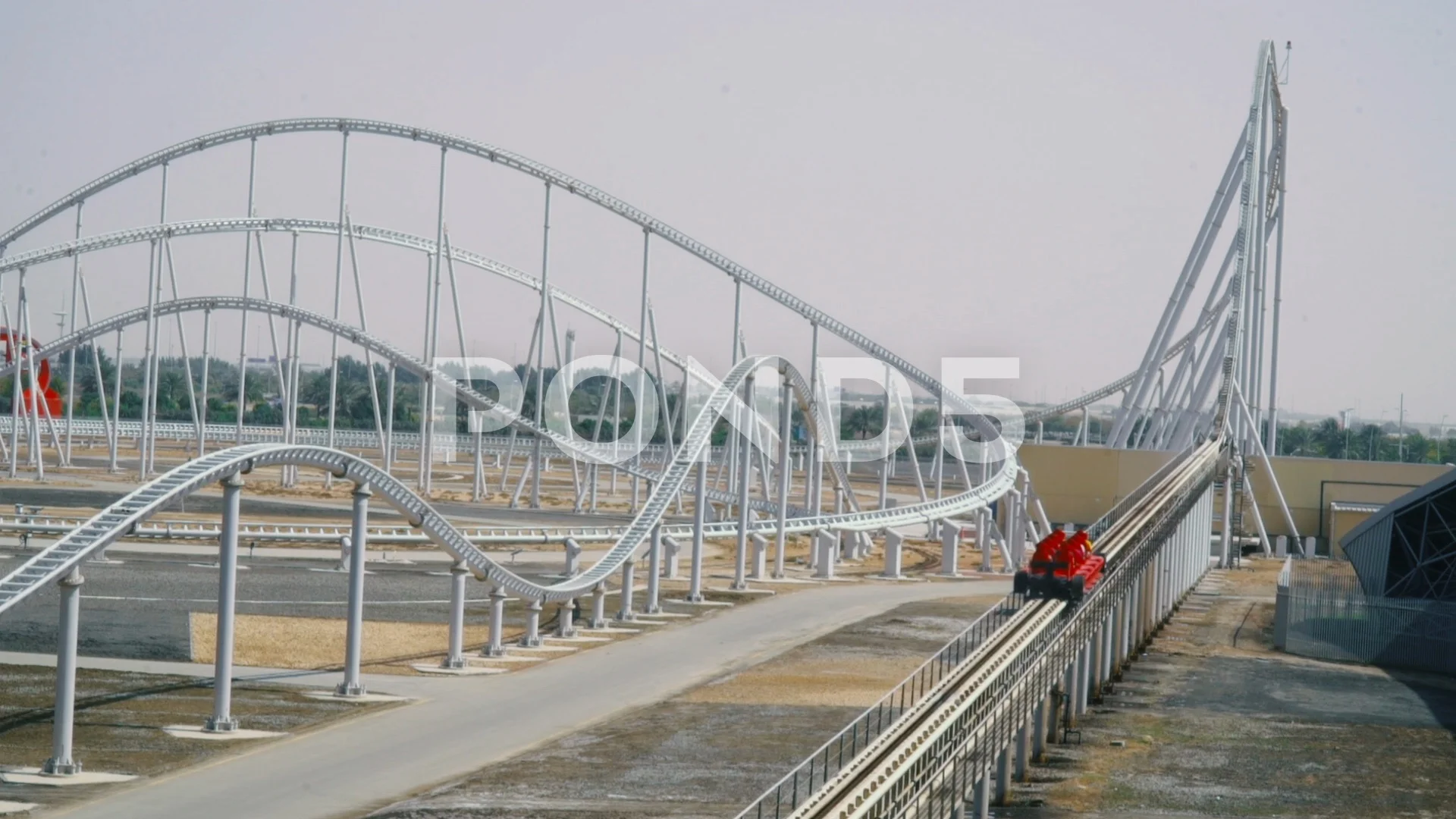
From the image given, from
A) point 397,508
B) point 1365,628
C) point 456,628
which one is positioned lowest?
point 456,628

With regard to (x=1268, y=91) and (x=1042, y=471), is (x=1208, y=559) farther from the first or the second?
(x=1268, y=91)

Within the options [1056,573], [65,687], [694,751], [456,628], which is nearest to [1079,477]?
[456,628]

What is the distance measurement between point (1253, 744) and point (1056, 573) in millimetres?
2638

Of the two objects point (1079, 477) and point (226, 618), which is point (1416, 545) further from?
point (1079, 477)

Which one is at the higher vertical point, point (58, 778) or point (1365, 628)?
point (1365, 628)

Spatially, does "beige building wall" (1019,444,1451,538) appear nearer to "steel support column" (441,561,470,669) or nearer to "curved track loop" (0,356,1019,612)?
"curved track loop" (0,356,1019,612)

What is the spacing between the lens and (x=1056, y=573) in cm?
1728

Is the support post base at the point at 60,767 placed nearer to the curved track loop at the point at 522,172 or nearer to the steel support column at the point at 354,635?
the steel support column at the point at 354,635

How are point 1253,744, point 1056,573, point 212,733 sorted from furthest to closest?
point 1056,573
point 1253,744
point 212,733

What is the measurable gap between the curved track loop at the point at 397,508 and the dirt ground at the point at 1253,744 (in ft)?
27.0

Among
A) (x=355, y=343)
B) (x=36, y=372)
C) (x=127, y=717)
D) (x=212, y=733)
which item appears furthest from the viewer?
(x=36, y=372)

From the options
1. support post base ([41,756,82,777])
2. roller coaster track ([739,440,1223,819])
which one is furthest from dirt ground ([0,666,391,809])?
roller coaster track ([739,440,1223,819])

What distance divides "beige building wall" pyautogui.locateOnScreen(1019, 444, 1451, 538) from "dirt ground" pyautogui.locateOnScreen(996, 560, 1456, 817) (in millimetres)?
21767

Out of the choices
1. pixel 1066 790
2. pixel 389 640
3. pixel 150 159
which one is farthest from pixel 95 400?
pixel 1066 790
